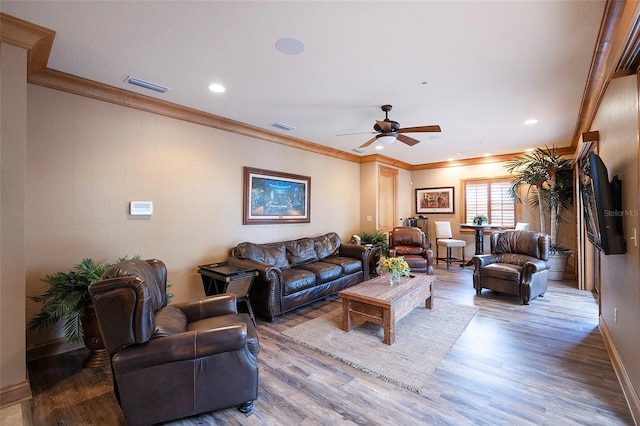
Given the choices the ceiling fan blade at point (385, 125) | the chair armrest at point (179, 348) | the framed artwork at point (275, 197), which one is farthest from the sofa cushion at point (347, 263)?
the chair armrest at point (179, 348)

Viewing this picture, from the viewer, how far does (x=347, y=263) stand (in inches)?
202

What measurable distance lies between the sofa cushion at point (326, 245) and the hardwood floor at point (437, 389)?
87.2 inches

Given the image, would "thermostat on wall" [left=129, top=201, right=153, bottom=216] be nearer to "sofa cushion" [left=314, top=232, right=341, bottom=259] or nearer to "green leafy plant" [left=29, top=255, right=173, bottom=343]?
"green leafy plant" [left=29, top=255, right=173, bottom=343]

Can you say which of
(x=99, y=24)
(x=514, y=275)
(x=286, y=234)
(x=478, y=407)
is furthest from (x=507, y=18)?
(x=286, y=234)

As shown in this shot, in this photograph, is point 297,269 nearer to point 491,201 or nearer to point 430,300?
point 430,300

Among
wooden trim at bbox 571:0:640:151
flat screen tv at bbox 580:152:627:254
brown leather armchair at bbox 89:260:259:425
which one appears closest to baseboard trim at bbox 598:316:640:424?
flat screen tv at bbox 580:152:627:254

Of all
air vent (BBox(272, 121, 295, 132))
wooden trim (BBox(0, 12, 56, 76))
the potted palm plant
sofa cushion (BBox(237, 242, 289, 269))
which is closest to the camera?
wooden trim (BBox(0, 12, 56, 76))

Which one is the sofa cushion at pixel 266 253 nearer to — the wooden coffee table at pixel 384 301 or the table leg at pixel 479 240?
the wooden coffee table at pixel 384 301

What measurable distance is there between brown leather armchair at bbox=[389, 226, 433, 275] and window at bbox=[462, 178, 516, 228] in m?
2.03

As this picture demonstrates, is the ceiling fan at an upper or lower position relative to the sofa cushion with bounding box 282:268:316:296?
upper

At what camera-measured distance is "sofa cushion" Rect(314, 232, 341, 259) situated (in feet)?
17.8

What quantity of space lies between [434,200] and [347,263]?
14.5 feet

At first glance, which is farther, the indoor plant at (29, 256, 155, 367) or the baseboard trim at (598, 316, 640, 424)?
the indoor plant at (29, 256, 155, 367)

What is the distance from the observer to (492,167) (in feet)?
24.0
